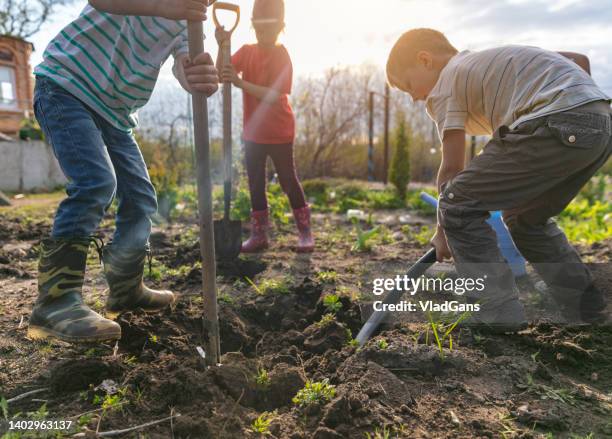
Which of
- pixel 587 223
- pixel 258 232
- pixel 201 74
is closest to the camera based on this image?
pixel 201 74

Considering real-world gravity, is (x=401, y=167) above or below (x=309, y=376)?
above

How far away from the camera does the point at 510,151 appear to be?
2.09 meters

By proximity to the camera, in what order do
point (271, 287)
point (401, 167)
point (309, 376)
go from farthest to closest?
point (401, 167) < point (271, 287) < point (309, 376)

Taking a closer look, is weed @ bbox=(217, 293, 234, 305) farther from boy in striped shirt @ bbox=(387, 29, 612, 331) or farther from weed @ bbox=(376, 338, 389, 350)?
boy in striped shirt @ bbox=(387, 29, 612, 331)

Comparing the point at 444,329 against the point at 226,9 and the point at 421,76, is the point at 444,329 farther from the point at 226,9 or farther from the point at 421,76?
the point at 226,9

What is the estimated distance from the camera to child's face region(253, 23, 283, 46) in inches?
153

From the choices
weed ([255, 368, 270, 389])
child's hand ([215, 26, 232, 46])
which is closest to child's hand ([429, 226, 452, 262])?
weed ([255, 368, 270, 389])

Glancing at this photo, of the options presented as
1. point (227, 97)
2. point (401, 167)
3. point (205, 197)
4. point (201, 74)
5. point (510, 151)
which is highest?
point (227, 97)

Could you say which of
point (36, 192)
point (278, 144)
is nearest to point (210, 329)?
point (278, 144)

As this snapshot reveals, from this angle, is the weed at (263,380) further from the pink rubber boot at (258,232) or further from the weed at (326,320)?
the pink rubber boot at (258,232)

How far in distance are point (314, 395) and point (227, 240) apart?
2.22 meters

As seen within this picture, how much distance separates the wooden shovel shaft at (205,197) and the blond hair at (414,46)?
1.21m

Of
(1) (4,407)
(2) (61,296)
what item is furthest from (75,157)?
(1) (4,407)

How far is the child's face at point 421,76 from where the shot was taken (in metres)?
2.49
